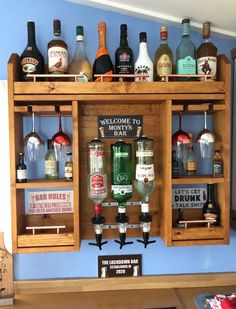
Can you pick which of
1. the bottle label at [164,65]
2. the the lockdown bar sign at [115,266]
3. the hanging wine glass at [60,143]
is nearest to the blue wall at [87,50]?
the the lockdown bar sign at [115,266]

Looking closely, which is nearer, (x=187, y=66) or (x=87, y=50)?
(x=187, y=66)

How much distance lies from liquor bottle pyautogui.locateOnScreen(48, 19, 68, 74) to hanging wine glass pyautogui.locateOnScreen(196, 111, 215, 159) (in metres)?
0.66

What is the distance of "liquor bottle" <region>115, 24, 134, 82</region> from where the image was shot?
1.37 meters

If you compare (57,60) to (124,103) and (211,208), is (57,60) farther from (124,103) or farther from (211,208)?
(211,208)

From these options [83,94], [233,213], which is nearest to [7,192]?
[83,94]

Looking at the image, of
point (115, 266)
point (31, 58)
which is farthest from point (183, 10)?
point (115, 266)

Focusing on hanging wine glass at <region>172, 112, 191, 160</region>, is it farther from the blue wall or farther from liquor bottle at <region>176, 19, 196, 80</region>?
the blue wall

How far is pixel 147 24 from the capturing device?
1.51 metres

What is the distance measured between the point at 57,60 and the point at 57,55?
0.9 inches

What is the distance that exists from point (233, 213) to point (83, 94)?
93 centimetres

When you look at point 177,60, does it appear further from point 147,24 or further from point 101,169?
point 101,169

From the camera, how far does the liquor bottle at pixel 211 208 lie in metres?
1.39

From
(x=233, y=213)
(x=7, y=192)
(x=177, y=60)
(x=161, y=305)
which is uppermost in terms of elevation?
(x=177, y=60)

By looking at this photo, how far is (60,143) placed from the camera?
1.39 metres
